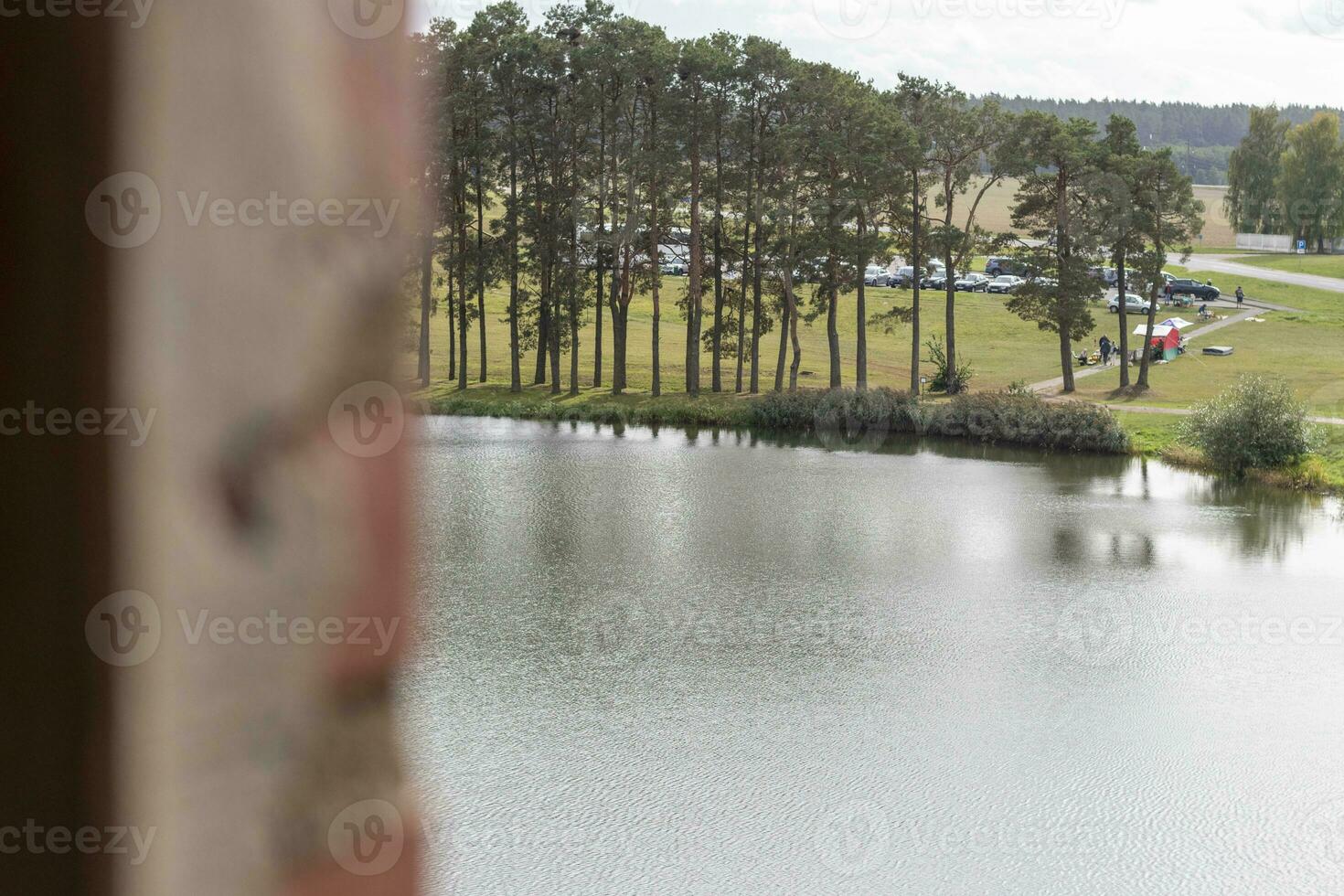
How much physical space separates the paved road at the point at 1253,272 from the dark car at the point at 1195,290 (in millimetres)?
1168

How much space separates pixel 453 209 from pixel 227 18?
4138 cm

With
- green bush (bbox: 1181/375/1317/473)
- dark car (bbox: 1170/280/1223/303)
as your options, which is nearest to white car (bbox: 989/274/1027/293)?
dark car (bbox: 1170/280/1223/303)

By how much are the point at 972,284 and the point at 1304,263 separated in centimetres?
2031

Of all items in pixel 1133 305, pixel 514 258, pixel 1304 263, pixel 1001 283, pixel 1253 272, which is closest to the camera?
pixel 514 258

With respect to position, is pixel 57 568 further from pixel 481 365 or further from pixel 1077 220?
pixel 481 365

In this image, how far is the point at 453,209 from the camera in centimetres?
4059

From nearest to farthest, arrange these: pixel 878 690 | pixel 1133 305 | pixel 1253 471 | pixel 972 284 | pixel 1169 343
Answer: pixel 878 690 < pixel 1253 471 < pixel 1169 343 < pixel 1133 305 < pixel 972 284

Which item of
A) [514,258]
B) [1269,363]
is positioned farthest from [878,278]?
[514,258]

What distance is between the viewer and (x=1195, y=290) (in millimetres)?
57062

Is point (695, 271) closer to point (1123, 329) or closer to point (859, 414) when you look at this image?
point (859, 414)

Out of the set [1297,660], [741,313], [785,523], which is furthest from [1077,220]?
[1297,660]

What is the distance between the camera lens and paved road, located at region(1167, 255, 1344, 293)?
60.1m

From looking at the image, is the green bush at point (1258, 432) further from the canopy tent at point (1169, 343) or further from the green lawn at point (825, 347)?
the canopy tent at point (1169, 343)

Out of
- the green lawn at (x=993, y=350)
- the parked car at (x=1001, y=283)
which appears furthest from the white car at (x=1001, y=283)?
the green lawn at (x=993, y=350)
